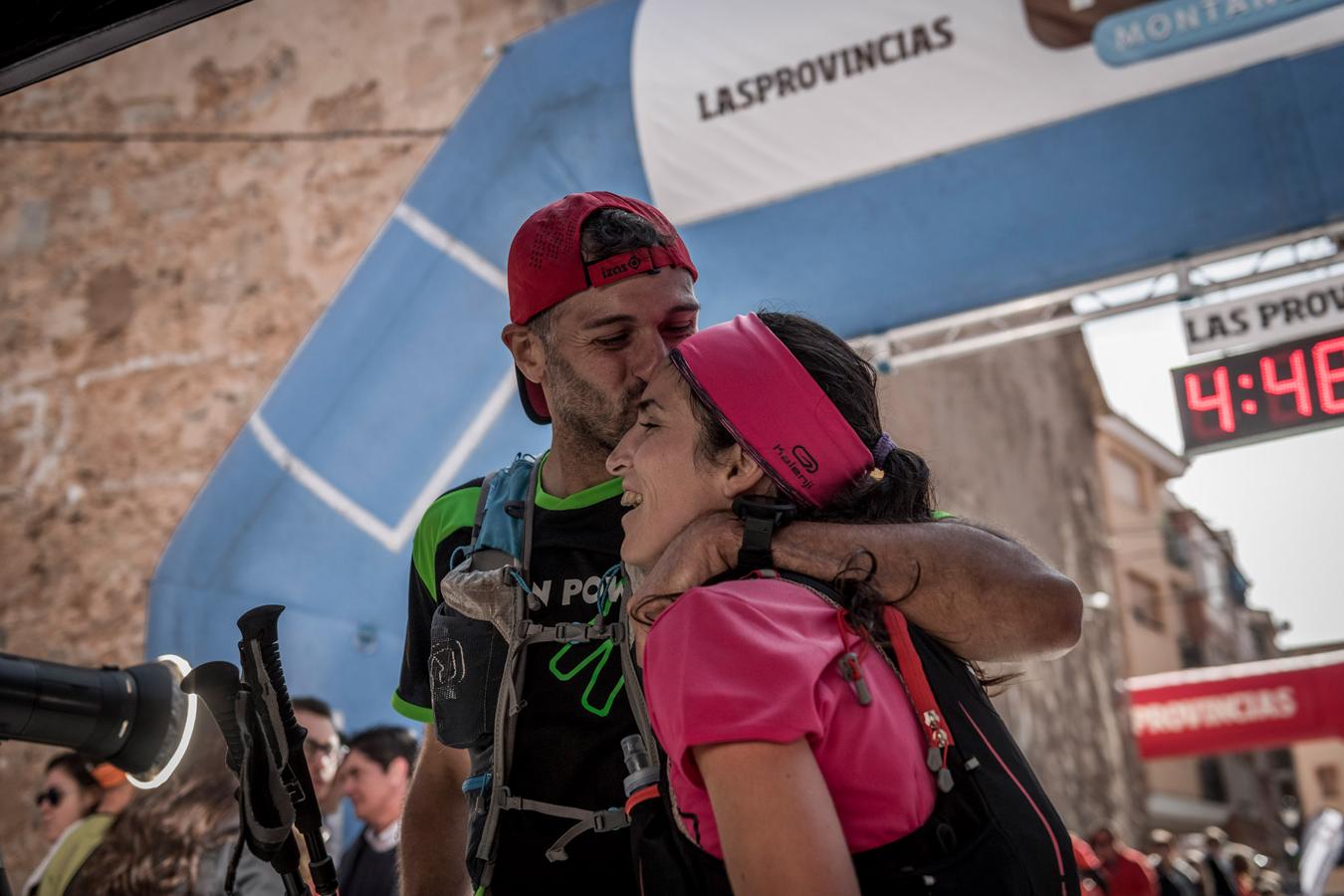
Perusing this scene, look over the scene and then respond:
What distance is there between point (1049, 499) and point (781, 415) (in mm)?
13932

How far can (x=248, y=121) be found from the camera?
8.14 metres

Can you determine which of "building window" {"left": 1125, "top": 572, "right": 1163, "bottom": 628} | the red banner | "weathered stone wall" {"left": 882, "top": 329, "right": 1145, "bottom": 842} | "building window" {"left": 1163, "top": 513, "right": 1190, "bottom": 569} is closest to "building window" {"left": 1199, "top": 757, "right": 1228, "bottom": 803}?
"building window" {"left": 1163, "top": 513, "right": 1190, "bottom": 569}

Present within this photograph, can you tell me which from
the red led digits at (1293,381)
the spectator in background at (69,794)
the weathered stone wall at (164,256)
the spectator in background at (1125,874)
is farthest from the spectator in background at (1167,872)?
the spectator in background at (69,794)

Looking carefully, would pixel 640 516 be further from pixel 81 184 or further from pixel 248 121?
pixel 81 184

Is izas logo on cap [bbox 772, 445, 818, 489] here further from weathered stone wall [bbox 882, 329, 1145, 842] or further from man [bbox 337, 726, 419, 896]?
weathered stone wall [bbox 882, 329, 1145, 842]

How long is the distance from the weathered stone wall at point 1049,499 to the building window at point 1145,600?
3.56 metres

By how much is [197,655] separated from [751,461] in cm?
370

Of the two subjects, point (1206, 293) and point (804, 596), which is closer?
point (804, 596)

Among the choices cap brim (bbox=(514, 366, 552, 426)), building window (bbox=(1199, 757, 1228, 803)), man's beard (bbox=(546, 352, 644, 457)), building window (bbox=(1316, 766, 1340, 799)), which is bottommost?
building window (bbox=(1316, 766, 1340, 799))

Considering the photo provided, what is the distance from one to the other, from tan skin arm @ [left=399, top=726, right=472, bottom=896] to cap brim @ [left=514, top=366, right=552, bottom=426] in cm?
50

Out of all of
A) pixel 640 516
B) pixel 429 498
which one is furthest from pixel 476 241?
pixel 640 516

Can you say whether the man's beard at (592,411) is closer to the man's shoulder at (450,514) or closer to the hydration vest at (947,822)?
the man's shoulder at (450,514)

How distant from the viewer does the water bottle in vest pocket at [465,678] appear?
166cm

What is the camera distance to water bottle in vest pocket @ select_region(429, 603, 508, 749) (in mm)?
1662
